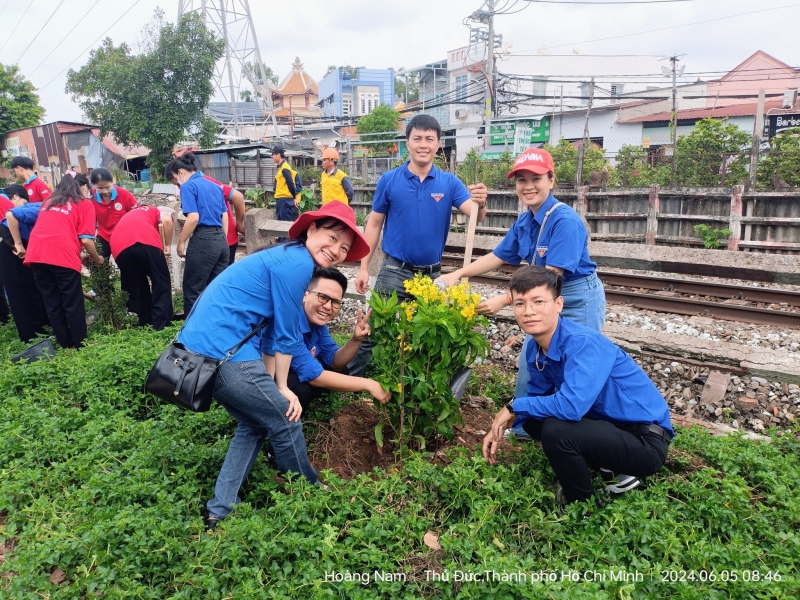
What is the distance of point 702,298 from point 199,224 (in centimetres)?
643

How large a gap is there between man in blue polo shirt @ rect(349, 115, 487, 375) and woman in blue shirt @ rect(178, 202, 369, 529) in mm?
1189

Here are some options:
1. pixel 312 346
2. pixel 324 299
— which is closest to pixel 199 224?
pixel 312 346

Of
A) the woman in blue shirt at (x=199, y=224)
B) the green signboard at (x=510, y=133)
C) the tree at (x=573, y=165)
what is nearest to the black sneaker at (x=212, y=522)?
the woman in blue shirt at (x=199, y=224)

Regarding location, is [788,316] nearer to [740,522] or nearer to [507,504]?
[740,522]

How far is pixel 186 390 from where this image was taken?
2867mm

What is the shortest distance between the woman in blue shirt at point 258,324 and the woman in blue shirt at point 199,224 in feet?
10.9

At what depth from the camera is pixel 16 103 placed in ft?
120

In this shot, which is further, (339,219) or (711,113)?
(711,113)

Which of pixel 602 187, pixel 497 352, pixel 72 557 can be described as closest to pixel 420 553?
pixel 72 557

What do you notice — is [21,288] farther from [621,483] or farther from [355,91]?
[355,91]

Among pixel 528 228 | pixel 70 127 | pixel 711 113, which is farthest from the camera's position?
pixel 70 127

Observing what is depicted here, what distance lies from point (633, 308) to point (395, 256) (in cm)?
401

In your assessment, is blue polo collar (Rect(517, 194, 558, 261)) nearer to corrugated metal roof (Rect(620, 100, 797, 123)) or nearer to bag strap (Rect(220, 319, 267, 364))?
bag strap (Rect(220, 319, 267, 364))

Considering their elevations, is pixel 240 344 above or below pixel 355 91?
below
